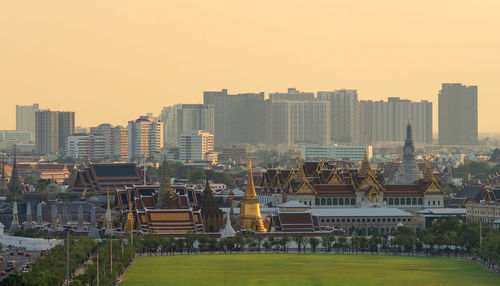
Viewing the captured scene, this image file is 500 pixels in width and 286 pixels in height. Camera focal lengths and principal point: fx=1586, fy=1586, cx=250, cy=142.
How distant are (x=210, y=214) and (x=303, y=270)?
2664 cm

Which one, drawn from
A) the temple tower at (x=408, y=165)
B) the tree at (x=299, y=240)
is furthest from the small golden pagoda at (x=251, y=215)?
the temple tower at (x=408, y=165)

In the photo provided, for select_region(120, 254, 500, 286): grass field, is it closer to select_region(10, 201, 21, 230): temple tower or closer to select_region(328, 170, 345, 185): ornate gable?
select_region(10, 201, 21, 230): temple tower

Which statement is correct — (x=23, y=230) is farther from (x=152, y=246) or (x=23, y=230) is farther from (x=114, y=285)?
(x=114, y=285)

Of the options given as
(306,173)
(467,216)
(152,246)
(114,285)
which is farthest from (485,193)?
(114,285)

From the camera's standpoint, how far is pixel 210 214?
134 meters

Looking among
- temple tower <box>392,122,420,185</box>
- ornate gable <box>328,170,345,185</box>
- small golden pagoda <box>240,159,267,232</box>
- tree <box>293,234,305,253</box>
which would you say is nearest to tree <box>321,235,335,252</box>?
tree <box>293,234,305,253</box>

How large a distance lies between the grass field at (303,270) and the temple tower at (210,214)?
1120 cm

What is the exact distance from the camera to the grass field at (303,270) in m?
99.6

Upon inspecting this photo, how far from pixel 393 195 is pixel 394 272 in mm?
50946

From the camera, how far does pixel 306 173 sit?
162000 mm

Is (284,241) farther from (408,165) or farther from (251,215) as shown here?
(408,165)

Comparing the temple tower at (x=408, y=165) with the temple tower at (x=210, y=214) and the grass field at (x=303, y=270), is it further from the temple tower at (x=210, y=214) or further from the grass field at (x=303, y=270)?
the grass field at (x=303, y=270)

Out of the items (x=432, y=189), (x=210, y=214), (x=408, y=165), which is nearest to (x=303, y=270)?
(x=210, y=214)

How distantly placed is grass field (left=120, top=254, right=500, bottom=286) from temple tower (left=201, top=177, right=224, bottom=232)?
36.7 feet
